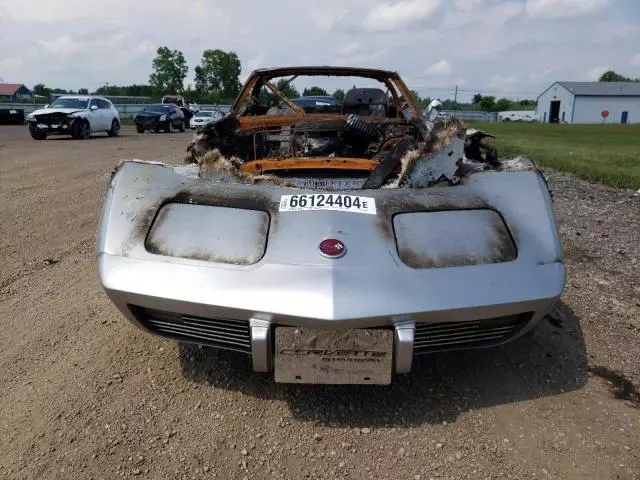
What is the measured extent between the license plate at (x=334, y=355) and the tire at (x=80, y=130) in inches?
660

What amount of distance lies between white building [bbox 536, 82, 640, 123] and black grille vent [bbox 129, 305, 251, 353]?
248ft

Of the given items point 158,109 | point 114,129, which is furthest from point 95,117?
point 158,109

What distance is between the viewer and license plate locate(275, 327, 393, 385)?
2.03 m

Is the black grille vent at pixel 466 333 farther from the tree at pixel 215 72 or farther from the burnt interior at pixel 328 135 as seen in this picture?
the tree at pixel 215 72

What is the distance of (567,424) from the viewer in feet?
7.14

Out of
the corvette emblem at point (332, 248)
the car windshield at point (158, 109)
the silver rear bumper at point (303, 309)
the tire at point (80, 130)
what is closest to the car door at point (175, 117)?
the car windshield at point (158, 109)

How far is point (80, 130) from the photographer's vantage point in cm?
1711

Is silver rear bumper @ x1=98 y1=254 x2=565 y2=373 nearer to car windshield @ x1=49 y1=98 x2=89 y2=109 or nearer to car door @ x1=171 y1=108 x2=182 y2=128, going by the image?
car windshield @ x1=49 y1=98 x2=89 y2=109

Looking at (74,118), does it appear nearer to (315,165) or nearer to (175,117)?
(175,117)

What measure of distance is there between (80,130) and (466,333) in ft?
56.6

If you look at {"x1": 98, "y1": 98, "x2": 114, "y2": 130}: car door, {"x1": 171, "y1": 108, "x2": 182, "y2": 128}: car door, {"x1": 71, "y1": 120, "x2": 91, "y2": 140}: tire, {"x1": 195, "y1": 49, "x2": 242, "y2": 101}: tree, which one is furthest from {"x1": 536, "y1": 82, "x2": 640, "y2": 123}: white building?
{"x1": 71, "y1": 120, "x2": 91, "y2": 140}: tire

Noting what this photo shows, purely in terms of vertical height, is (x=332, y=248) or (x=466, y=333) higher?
(x=332, y=248)

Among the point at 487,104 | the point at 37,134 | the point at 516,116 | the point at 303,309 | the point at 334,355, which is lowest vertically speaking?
the point at 516,116

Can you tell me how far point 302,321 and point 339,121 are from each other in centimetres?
221
